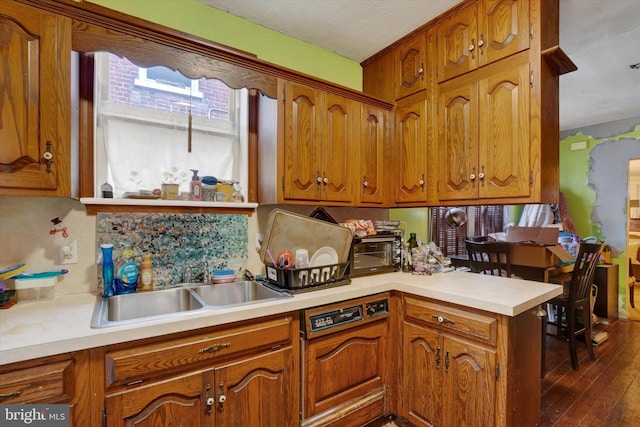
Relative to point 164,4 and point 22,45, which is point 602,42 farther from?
point 22,45

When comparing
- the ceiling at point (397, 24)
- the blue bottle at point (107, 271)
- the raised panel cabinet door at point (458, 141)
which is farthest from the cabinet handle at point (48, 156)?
the raised panel cabinet door at point (458, 141)

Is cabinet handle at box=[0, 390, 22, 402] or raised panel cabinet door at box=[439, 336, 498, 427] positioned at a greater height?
cabinet handle at box=[0, 390, 22, 402]

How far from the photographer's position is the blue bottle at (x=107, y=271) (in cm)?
148

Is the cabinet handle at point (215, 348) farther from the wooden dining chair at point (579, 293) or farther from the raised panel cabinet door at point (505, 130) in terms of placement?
the wooden dining chair at point (579, 293)

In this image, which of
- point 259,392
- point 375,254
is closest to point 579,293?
point 375,254

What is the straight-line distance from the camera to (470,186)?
190 centimetres

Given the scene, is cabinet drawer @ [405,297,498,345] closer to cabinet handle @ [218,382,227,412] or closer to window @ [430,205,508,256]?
cabinet handle @ [218,382,227,412]

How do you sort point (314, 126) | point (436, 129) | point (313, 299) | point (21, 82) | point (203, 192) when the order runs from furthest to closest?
point (436, 129)
point (314, 126)
point (203, 192)
point (313, 299)
point (21, 82)

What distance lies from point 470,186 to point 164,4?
2.13m

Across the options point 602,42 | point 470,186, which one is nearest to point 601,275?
point 602,42

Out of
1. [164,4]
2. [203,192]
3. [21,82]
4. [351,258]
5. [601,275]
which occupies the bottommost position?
[601,275]

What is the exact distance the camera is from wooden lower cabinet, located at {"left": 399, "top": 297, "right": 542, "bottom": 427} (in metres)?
1.37

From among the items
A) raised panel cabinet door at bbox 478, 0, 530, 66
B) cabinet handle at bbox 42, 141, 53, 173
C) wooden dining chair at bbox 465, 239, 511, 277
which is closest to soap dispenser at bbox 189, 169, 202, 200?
cabinet handle at bbox 42, 141, 53, 173

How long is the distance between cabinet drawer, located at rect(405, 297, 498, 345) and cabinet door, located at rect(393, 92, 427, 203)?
2.60 feet
